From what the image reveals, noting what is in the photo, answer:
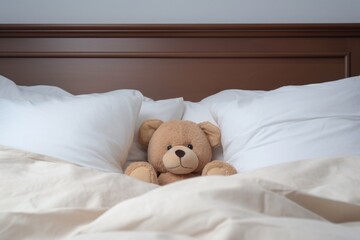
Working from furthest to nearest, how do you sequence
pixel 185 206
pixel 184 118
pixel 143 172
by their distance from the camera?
pixel 184 118
pixel 143 172
pixel 185 206

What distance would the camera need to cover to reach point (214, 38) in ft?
4.98

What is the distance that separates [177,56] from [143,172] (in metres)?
0.64

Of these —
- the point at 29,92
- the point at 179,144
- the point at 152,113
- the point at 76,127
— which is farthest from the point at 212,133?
the point at 29,92

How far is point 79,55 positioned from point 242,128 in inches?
31.2

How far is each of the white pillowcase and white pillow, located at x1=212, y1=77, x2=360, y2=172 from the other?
1.07 ft

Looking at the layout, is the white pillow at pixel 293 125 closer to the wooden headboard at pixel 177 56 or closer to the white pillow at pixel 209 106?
the white pillow at pixel 209 106

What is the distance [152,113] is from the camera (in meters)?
1.27

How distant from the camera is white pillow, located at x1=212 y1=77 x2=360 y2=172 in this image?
101 cm

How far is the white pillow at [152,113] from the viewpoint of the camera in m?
1.21

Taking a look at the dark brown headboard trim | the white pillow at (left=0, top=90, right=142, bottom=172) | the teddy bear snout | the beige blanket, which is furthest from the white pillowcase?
the dark brown headboard trim

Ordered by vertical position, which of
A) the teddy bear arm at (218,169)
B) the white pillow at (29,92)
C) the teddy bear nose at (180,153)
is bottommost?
the teddy bear arm at (218,169)

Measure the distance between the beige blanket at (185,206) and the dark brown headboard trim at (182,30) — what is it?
2.89ft

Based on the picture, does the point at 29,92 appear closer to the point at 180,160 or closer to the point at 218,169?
the point at 180,160

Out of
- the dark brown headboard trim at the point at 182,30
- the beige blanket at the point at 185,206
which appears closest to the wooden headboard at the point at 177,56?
the dark brown headboard trim at the point at 182,30
